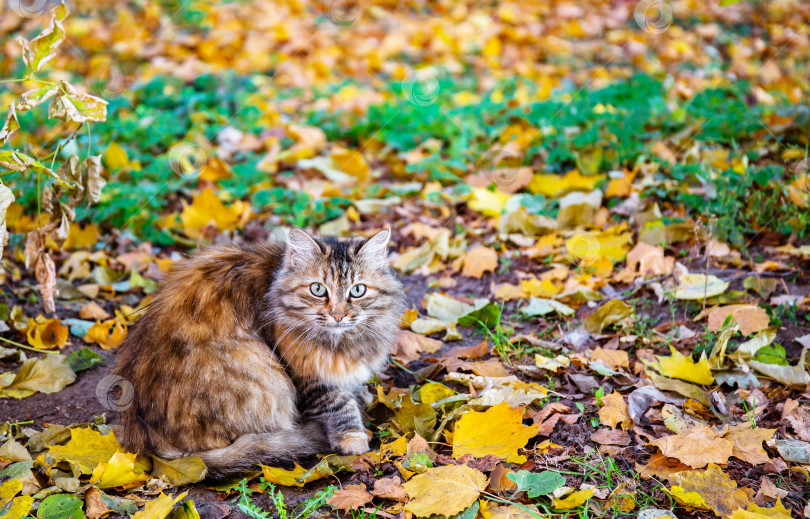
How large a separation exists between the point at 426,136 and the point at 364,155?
2.03 feet

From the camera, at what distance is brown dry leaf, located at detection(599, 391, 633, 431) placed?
10.3 ft

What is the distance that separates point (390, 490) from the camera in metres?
2.82

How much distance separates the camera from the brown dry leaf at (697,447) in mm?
2797

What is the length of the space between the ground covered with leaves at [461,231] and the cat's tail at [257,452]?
7 centimetres

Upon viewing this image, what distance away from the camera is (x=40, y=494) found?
9.32 ft

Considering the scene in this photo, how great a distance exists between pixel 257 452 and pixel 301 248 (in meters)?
1.01

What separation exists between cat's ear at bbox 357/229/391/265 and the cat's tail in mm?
951

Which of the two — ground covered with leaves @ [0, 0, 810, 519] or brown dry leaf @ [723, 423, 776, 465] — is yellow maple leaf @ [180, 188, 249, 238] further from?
brown dry leaf @ [723, 423, 776, 465]
